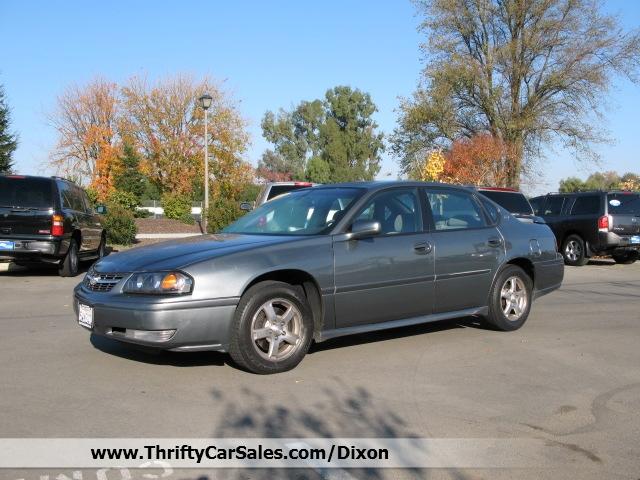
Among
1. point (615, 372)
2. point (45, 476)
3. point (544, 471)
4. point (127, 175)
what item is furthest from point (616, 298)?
point (127, 175)

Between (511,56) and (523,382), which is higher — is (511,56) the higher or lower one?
the higher one

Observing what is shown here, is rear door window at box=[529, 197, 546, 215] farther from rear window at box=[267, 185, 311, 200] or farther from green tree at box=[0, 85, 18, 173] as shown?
green tree at box=[0, 85, 18, 173]

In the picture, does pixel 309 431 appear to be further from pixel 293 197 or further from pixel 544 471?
pixel 293 197

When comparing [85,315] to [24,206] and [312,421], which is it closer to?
[312,421]

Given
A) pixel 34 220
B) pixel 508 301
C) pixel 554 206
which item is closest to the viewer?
pixel 508 301

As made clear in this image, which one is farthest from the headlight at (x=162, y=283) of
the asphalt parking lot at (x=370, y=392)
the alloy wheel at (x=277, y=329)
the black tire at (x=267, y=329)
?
the asphalt parking lot at (x=370, y=392)

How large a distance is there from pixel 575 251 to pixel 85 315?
13456 millimetres

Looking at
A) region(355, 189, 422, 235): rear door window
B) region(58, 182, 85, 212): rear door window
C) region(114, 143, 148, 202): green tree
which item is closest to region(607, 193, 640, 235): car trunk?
region(355, 189, 422, 235): rear door window

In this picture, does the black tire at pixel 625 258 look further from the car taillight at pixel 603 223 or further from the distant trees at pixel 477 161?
the distant trees at pixel 477 161

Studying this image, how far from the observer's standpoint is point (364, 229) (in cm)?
587

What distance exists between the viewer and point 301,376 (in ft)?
18.0

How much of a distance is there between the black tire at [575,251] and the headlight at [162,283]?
12956 mm

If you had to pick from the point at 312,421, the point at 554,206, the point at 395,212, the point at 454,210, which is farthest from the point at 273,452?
the point at 554,206

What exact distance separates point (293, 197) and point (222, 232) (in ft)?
2.61
